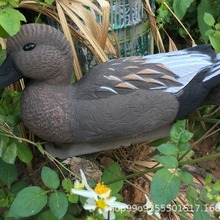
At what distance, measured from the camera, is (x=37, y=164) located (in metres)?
1.24

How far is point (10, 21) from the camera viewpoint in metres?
0.79

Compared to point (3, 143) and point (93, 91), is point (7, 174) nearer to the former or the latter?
point (3, 143)

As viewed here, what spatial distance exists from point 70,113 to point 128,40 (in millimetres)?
472

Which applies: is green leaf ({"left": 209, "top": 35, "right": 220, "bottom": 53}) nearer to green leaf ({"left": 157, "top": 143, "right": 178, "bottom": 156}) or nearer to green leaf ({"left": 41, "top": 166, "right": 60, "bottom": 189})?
green leaf ({"left": 157, "top": 143, "right": 178, "bottom": 156})

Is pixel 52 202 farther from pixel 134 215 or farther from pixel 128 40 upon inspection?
pixel 128 40

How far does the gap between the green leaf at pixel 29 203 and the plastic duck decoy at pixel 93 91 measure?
0.45ft

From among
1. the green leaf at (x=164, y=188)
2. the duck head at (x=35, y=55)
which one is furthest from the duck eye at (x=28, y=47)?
the green leaf at (x=164, y=188)

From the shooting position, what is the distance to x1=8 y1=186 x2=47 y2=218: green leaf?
0.76m

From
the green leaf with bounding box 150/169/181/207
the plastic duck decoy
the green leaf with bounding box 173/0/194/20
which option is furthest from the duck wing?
the green leaf with bounding box 173/0/194/20

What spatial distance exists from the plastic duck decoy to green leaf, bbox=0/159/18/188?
13cm

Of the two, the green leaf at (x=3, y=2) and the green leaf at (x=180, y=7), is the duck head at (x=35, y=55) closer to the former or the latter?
the green leaf at (x=3, y=2)

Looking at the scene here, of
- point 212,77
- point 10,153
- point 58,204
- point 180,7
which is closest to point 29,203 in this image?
point 58,204

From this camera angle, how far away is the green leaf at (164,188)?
0.68 metres

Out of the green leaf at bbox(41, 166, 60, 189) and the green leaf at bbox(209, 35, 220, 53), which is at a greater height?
the green leaf at bbox(209, 35, 220, 53)
